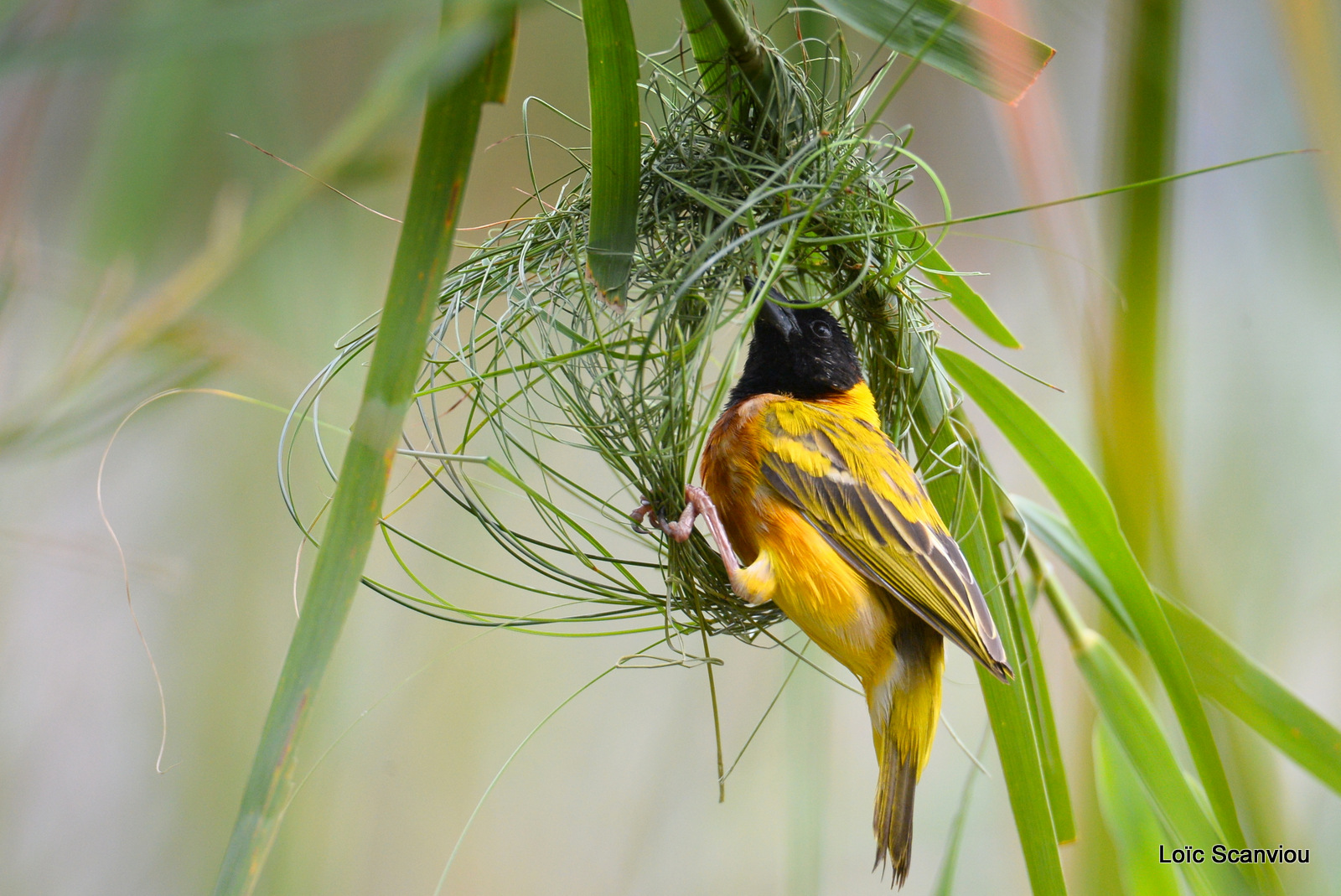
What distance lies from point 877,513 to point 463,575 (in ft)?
5.78

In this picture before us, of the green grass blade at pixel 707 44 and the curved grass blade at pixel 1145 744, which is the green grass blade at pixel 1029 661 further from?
the green grass blade at pixel 707 44

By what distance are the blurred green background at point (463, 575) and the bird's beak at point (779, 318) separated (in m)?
0.40

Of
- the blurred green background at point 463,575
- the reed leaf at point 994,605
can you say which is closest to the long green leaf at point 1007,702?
the reed leaf at point 994,605

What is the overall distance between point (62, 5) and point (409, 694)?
1.98 m

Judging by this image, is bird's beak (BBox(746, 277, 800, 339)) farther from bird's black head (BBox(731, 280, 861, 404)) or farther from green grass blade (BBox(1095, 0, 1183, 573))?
green grass blade (BBox(1095, 0, 1183, 573))

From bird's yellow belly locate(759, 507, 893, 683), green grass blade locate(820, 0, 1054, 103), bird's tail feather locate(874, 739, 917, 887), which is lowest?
bird's tail feather locate(874, 739, 917, 887)

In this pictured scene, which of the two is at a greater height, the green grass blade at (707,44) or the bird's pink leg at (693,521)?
the green grass blade at (707,44)

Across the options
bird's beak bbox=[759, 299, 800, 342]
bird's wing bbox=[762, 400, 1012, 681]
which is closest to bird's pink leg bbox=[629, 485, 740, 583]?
bird's wing bbox=[762, 400, 1012, 681]

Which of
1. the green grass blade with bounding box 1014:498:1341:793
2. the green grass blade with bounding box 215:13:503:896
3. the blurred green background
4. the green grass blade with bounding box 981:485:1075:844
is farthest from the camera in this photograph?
the blurred green background

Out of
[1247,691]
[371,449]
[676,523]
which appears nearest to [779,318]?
[676,523]

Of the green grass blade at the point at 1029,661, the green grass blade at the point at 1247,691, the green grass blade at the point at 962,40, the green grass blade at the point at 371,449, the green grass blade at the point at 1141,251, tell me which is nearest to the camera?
the green grass blade at the point at 371,449

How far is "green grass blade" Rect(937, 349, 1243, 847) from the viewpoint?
3.54ft

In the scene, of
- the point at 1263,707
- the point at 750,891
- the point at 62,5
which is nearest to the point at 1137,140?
the point at 1263,707
